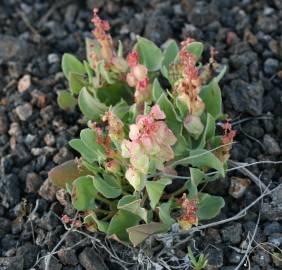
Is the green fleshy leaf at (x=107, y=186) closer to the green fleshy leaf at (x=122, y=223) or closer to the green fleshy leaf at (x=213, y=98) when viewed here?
the green fleshy leaf at (x=122, y=223)

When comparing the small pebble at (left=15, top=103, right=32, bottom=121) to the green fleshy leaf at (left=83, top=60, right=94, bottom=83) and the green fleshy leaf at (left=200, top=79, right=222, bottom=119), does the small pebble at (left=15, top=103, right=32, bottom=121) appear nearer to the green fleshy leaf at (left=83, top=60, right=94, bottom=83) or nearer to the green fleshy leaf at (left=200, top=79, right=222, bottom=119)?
the green fleshy leaf at (left=83, top=60, right=94, bottom=83)

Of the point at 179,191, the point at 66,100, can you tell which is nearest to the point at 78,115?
the point at 66,100

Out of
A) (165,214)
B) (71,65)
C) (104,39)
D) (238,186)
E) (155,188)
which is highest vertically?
(104,39)

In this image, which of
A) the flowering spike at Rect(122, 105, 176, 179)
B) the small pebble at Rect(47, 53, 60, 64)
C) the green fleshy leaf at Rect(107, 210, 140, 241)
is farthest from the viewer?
the small pebble at Rect(47, 53, 60, 64)

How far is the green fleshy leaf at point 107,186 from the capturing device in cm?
221

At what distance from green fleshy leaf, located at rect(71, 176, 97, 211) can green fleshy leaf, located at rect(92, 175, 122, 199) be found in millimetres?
45

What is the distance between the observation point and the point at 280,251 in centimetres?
222

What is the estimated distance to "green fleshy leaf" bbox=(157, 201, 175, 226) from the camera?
2.17m

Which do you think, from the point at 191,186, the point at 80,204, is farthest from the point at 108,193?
the point at 191,186

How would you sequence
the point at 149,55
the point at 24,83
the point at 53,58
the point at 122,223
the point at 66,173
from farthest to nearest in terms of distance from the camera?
the point at 53,58 < the point at 24,83 < the point at 149,55 < the point at 66,173 < the point at 122,223

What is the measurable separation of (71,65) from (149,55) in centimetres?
32

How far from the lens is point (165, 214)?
86.0 inches

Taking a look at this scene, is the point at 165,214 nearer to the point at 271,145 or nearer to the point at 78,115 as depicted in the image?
the point at 271,145

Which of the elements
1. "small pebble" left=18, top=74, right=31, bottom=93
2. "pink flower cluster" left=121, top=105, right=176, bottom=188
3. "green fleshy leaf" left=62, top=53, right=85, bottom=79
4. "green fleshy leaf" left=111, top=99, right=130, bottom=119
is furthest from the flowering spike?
"small pebble" left=18, top=74, right=31, bottom=93
